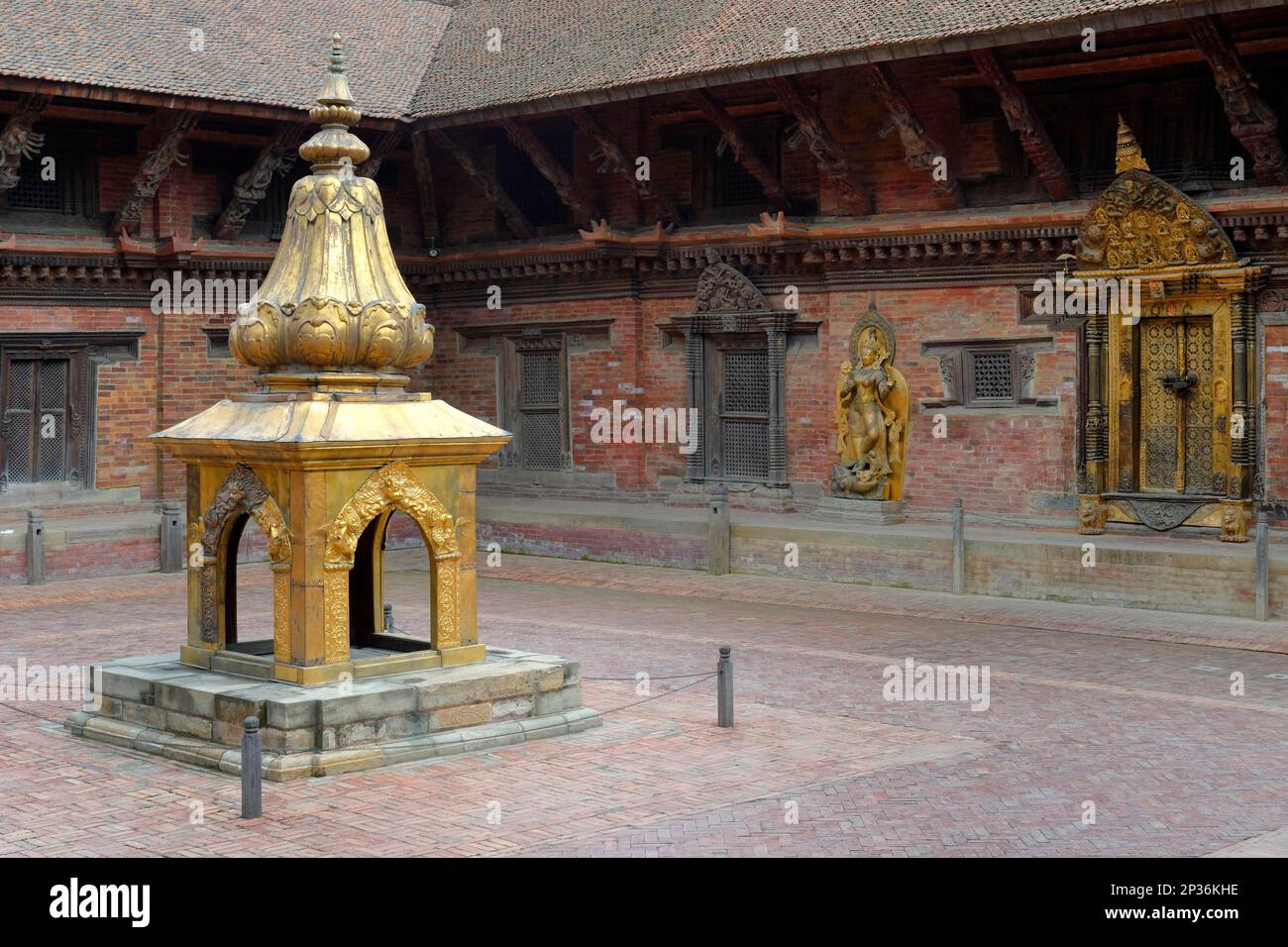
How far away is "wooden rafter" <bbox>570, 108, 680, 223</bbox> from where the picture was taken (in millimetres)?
20528

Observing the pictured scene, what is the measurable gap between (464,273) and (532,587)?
6.38 m

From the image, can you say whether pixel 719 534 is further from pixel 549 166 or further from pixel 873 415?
pixel 549 166

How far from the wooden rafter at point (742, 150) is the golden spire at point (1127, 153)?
4359mm

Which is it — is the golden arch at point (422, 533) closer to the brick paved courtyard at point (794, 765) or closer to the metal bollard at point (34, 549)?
the brick paved courtyard at point (794, 765)

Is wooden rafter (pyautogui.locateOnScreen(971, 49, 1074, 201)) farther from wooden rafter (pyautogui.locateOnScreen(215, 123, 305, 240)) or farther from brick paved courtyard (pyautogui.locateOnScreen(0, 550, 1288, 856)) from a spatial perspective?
wooden rafter (pyautogui.locateOnScreen(215, 123, 305, 240))

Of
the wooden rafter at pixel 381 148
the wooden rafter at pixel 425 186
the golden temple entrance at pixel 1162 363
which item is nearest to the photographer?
the golden temple entrance at pixel 1162 363

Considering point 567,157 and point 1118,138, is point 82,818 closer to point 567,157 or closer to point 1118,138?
point 1118,138

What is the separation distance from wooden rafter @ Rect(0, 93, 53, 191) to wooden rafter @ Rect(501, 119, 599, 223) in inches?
218

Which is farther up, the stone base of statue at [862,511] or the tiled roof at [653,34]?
the tiled roof at [653,34]

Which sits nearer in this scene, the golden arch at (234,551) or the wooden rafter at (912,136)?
the golden arch at (234,551)

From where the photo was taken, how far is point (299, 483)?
10141mm

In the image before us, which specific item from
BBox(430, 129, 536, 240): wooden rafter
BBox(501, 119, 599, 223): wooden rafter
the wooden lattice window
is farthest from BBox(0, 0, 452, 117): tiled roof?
the wooden lattice window

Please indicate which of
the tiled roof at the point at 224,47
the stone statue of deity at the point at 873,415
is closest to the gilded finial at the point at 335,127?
the tiled roof at the point at 224,47

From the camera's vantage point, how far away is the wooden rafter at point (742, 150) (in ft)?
63.9
